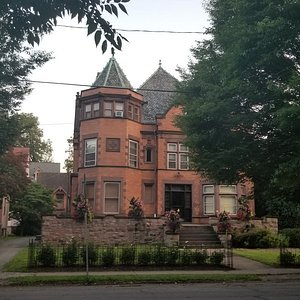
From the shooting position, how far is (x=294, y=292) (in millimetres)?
11820

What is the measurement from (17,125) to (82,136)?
1656 centimetres

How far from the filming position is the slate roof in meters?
66.2

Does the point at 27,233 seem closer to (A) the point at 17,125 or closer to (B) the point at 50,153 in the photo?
(A) the point at 17,125

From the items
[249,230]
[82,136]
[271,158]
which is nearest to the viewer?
[271,158]

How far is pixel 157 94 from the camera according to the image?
39500mm

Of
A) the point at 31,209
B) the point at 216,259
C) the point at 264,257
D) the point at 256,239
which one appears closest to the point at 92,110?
the point at 256,239

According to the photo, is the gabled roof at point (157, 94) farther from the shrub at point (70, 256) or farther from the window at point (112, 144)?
the shrub at point (70, 256)

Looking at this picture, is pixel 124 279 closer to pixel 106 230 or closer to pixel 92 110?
pixel 106 230

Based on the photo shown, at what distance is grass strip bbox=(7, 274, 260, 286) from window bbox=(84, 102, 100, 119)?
2070 cm

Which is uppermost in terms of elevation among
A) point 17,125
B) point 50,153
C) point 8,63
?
point 50,153

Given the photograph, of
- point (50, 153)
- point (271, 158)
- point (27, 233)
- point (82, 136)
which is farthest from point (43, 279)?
point (50, 153)

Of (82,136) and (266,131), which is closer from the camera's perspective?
(266,131)

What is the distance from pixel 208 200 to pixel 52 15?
104ft

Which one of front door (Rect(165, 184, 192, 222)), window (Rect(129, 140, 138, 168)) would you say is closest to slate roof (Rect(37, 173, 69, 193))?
window (Rect(129, 140, 138, 168))
